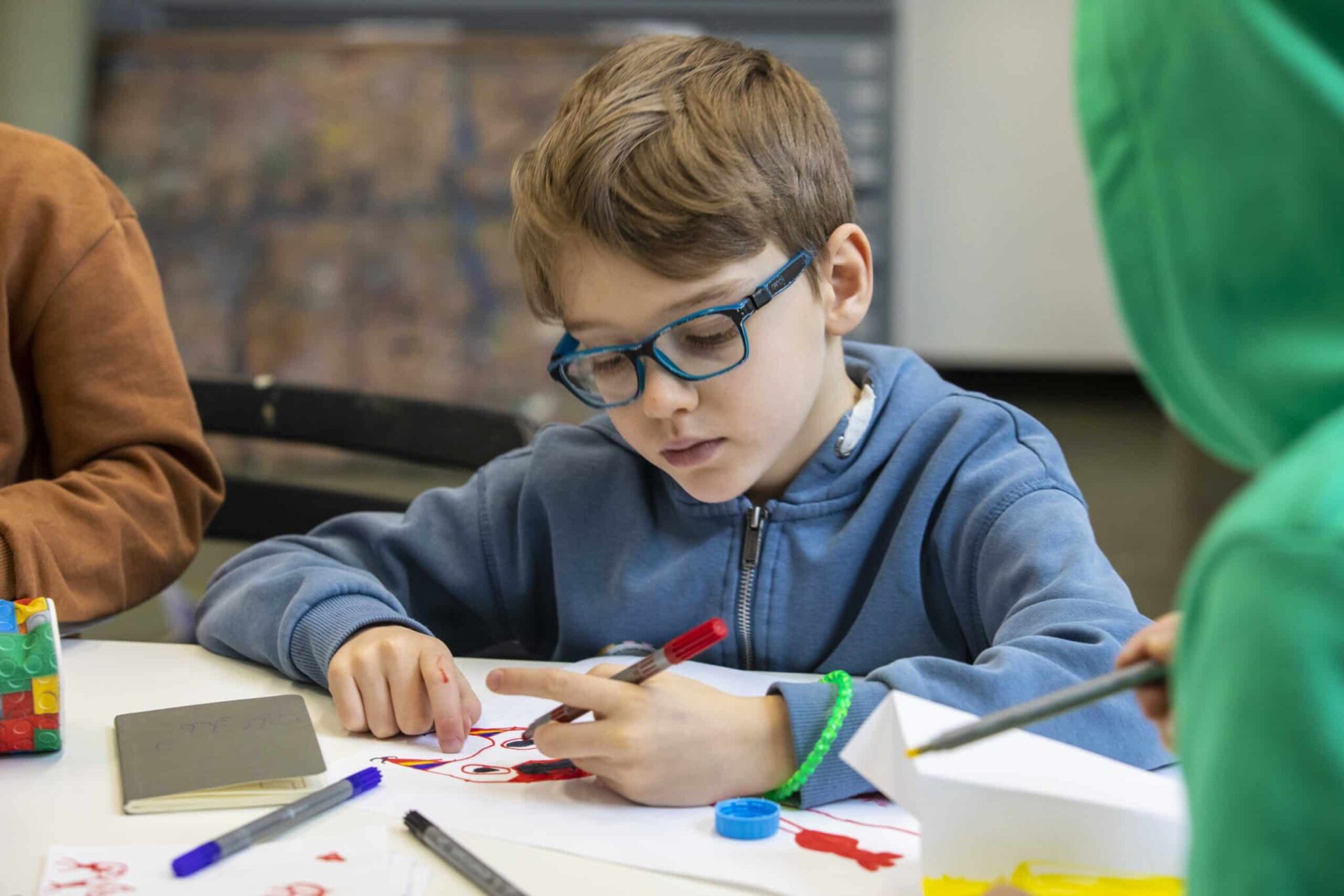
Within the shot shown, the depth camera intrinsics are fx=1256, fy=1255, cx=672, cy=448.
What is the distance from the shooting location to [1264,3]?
11.5 inches

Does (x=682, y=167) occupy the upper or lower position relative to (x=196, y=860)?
upper

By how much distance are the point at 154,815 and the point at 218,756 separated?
0.05 meters

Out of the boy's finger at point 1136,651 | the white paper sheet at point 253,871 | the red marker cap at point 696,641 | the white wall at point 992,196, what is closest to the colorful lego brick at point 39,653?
the white paper sheet at point 253,871

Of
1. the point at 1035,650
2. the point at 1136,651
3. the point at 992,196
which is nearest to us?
the point at 1136,651

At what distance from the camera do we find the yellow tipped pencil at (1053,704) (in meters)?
0.39

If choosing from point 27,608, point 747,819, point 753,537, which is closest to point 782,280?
point 753,537

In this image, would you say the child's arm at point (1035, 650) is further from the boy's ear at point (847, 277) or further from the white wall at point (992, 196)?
the white wall at point (992, 196)

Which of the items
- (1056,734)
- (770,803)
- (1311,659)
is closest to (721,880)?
(770,803)

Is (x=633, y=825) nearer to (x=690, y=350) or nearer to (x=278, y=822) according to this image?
(x=278, y=822)

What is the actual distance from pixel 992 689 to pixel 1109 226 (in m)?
0.43

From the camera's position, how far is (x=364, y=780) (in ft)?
2.24

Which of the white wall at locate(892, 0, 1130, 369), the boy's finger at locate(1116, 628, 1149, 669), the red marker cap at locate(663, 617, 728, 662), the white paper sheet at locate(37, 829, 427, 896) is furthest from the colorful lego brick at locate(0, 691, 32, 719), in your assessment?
the white wall at locate(892, 0, 1130, 369)

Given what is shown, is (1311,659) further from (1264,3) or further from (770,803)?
(770,803)

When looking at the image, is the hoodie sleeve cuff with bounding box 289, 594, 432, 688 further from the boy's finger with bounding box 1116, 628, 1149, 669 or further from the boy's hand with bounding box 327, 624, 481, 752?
the boy's finger with bounding box 1116, 628, 1149, 669
